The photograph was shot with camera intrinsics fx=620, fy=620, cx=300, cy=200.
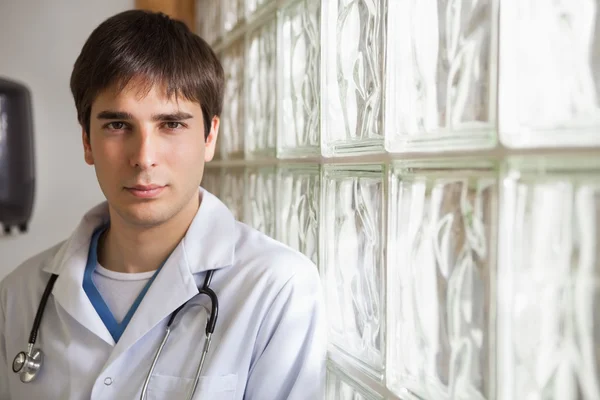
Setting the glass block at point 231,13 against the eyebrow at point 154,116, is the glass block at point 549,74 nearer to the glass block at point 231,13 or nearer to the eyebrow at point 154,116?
the eyebrow at point 154,116

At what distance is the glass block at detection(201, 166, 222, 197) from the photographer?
165 centimetres

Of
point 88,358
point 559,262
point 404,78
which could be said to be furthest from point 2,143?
point 559,262

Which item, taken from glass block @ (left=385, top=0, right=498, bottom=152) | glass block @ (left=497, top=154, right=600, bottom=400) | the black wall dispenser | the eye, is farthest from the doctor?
the black wall dispenser

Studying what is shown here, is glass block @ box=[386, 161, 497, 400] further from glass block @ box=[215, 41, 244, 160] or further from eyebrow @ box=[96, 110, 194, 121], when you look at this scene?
glass block @ box=[215, 41, 244, 160]

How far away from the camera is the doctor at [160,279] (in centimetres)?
91

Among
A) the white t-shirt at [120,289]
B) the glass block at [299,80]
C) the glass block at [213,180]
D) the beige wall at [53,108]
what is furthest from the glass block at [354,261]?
the beige wall at [53,108]

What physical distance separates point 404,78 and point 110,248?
683 millimetres

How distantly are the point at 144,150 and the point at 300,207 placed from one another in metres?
0.28

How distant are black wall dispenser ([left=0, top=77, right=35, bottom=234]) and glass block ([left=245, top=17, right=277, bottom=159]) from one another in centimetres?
85

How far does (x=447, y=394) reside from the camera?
0.61 metres

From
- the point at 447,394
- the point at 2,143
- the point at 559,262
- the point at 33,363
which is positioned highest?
the point at 2,143

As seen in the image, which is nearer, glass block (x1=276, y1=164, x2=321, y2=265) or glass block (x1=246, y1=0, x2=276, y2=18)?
glass block (x1=276, y1=164, x2=321, y2=265)

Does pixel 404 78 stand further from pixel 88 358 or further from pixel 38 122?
pixel 38 122

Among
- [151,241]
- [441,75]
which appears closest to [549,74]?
[441,75]
